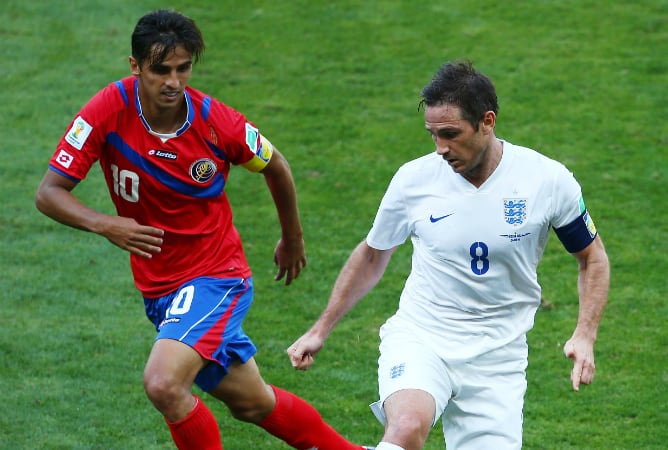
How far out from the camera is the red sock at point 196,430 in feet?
18.7

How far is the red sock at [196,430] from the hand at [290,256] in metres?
1.02

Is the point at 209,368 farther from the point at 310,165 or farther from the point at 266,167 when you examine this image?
the point at 310,165

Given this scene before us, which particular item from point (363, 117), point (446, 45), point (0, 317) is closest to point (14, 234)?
point (0, 317)

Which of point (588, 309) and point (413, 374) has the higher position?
point (588, 309)

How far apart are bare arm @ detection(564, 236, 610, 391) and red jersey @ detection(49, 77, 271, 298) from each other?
5.76ft

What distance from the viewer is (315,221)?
10.3 metres

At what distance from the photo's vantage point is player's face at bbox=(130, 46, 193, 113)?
19.1 ft

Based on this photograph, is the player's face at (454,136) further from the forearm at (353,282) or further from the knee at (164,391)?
the knee at (164,391)

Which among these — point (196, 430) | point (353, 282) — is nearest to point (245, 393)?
point (196, 430)

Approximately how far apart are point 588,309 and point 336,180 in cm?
583

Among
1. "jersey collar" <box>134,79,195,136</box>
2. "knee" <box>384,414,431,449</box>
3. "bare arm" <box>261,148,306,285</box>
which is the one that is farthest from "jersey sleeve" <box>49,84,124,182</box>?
"knee" <box>384,414,431,449</box>

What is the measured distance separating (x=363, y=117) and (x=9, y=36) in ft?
16.0

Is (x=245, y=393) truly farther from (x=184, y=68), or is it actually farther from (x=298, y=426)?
(x=184, y=68)

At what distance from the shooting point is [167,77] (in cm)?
583
